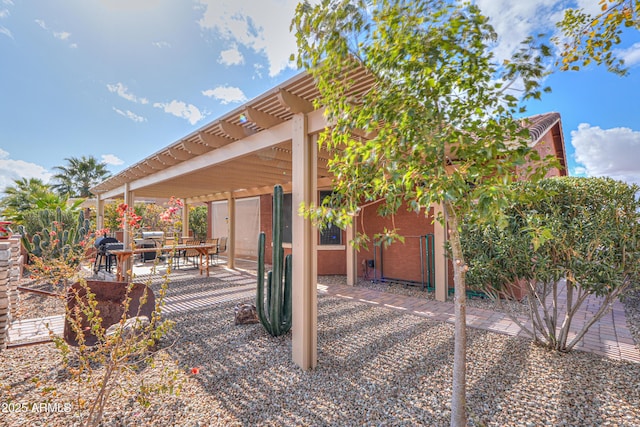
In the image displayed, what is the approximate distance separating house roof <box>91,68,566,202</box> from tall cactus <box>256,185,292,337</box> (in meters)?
0.86

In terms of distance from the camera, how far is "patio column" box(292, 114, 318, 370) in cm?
319

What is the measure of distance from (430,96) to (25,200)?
16.7m

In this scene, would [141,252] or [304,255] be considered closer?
[304,255]

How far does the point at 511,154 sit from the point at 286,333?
3609 millimetres

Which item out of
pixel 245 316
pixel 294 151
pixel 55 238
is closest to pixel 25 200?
pixel 55 238

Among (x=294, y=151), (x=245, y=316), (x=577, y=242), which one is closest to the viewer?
(x=577, y=242)

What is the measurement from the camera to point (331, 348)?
3.66 m

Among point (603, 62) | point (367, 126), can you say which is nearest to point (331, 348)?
point (367, 126)

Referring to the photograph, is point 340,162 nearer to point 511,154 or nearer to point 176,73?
point 511,154

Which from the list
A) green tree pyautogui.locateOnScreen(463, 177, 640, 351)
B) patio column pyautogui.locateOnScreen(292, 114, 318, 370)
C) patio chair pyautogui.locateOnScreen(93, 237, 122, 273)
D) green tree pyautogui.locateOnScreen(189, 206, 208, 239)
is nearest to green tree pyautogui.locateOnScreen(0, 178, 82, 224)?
patio chair pyautogui.locateOnScreen(93, 237, 122, 273)

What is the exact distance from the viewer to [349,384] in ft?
9.21

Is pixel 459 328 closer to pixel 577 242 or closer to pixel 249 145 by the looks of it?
pixel 577 242

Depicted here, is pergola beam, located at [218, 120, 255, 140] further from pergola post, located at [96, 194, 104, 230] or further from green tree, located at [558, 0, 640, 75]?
pergola post, located at [96, 194, 104, 230]

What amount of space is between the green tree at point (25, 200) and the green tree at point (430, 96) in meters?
12.2
